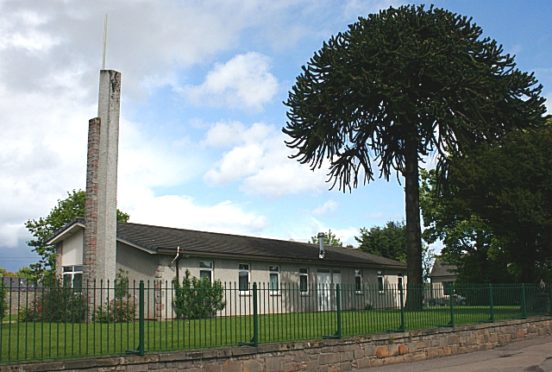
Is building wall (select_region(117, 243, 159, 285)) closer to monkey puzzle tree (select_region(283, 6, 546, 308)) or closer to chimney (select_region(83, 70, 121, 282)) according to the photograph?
chimney (select_region(83, 70, 121, 282))

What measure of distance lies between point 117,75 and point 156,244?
6.72m

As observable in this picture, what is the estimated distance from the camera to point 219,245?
28.7 m

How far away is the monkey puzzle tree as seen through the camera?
28.1 metres

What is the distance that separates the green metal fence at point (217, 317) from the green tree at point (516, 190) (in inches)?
121

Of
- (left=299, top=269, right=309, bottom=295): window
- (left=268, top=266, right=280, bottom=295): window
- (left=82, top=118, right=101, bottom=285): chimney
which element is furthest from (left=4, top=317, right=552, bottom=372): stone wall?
(left=299, top=269, right=309, bottom=295): window

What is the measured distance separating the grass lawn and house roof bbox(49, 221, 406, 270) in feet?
31.0

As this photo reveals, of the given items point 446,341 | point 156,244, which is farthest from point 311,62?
point 446,341

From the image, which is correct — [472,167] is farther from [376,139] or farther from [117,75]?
[117,75]

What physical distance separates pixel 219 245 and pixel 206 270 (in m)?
1.91

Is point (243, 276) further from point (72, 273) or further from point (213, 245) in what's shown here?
point (72, 273)

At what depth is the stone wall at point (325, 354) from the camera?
10844 mm

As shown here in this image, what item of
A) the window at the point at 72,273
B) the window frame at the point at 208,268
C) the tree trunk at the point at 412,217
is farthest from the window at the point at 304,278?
the window at the point at 72,273

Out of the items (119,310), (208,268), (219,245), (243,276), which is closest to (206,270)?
(208,268)

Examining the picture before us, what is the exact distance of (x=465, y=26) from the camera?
30.2m
